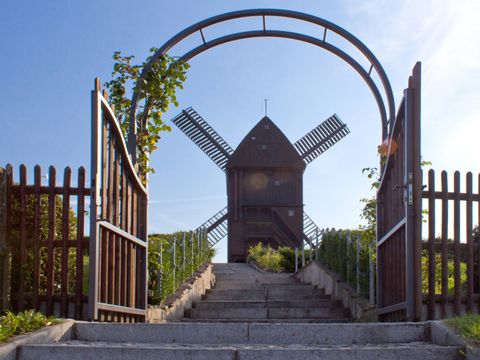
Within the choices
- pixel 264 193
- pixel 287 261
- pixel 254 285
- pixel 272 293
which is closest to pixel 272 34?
pixel 272 293

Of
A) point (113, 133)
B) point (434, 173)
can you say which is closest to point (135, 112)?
point (113, 133)

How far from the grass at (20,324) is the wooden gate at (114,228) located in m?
0.83

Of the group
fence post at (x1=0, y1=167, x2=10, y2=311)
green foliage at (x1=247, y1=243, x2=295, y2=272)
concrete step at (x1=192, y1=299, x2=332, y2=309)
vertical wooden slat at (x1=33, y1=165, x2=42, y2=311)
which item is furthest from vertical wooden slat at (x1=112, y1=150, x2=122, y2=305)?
green foliage at (x1=247, y1=243, x2=295, y2=272)

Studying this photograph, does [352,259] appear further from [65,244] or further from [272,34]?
[65,244]

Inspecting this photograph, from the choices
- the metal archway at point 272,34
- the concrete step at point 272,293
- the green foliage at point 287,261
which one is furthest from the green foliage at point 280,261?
the metal archway at point 272,34

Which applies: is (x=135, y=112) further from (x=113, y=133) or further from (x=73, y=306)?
(x=73, y=306)

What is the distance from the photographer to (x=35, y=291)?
737 cm

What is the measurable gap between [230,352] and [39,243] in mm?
3259

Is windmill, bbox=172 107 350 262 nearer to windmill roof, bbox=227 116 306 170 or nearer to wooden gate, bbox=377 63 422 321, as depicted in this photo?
windmill roof, bbox=227 116 306 170

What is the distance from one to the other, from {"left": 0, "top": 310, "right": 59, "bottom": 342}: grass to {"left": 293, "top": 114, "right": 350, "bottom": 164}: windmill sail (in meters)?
30.2

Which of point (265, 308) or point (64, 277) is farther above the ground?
point (64, 277)

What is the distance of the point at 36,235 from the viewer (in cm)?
743

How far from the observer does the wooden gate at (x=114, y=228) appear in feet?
21.5

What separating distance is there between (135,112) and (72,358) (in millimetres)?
4488
